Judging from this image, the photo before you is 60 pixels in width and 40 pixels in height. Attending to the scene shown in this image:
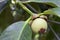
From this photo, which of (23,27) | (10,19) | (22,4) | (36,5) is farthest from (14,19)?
(23,27)

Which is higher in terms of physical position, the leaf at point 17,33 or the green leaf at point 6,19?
the leaf at point 17,33

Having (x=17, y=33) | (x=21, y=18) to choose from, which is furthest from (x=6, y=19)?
(x=17, y=33)

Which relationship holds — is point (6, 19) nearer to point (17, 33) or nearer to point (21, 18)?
point (21, 18)

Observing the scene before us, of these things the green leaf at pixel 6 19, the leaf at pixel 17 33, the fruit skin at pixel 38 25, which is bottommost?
the green leaf at pixel 6 19

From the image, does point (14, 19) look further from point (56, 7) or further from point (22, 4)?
point (56, 7)

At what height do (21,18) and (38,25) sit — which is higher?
(38,25)

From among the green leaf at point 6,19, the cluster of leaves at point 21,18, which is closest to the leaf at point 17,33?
the cluster of leaves at point 21,18

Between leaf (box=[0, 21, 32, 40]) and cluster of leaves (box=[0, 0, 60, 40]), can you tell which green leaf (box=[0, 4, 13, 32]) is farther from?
leaf (box=[0, 21, 32, 40])

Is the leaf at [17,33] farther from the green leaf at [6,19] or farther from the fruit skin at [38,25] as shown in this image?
the green leaf at [6,19]

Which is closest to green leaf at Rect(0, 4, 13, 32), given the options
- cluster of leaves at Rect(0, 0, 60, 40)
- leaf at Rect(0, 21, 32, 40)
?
cluster of leaves at Rect(0, 0, 60, 40)
